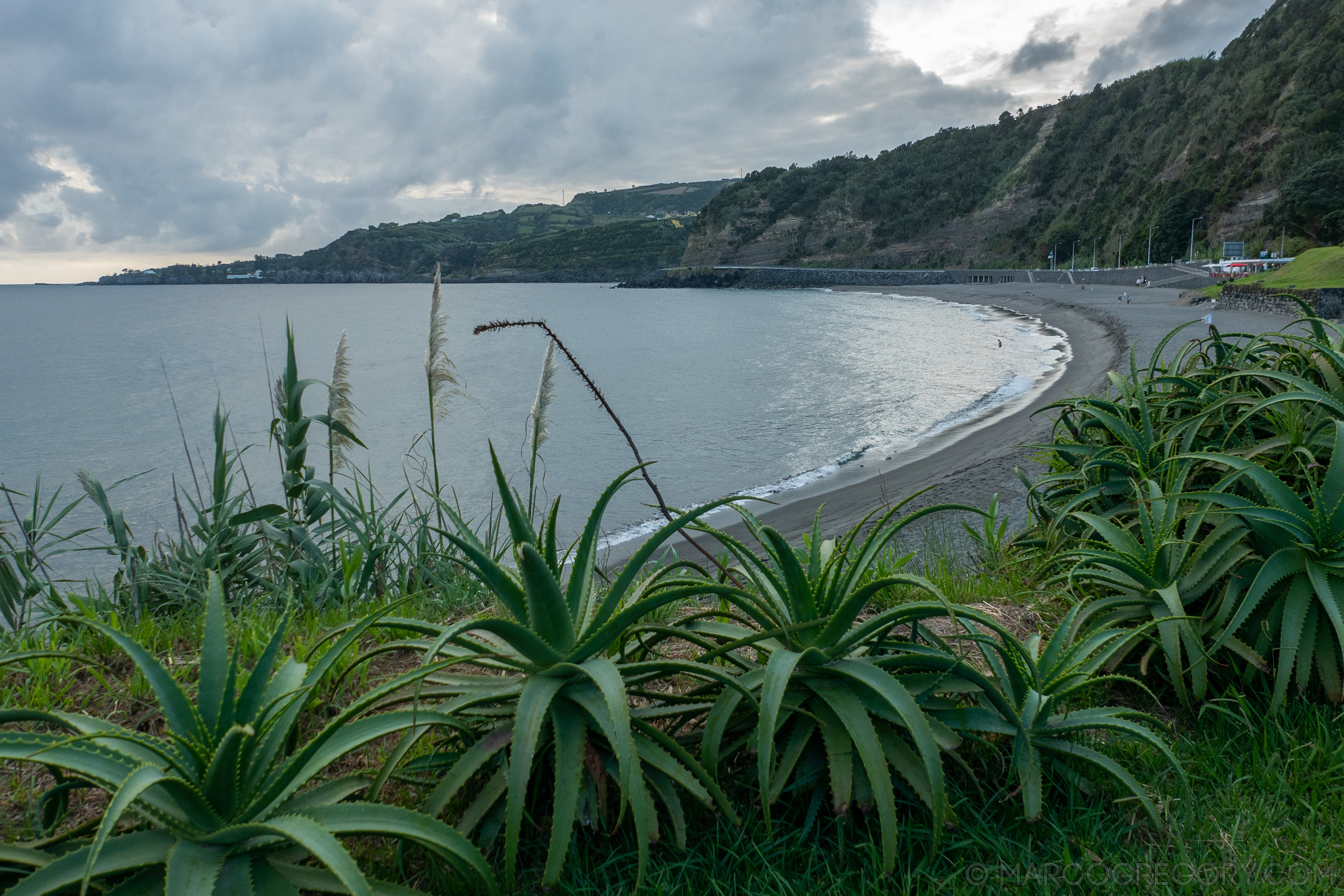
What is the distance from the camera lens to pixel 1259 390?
364 cm

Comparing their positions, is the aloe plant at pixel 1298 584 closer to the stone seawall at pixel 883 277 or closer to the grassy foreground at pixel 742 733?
the grassy foreground at pixel 742 733

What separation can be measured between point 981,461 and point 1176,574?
13.0m

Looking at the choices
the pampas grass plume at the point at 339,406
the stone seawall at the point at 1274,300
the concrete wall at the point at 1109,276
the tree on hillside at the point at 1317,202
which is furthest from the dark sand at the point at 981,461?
the tree on hillside at the point at 1317,202

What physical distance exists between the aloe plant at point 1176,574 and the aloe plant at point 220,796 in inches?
92.9

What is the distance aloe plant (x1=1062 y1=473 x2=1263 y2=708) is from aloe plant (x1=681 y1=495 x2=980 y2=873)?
1.09 m

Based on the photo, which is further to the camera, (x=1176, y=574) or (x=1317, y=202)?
(x=1317, y=202)

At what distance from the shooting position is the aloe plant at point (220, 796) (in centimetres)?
145

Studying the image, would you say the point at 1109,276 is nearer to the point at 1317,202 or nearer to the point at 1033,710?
the point at 1317,202

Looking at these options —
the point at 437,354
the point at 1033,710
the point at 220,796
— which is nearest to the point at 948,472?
the point at 437,354

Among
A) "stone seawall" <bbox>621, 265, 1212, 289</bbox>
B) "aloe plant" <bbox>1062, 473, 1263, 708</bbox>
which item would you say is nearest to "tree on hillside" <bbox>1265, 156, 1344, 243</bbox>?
"stone seawall" <bbox>621, 265, 1212, 289</bbox>

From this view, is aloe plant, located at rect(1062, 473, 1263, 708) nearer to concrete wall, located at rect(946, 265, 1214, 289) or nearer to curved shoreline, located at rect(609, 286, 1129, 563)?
curved shoreline, located at rect(609, 286, 1129, 563)

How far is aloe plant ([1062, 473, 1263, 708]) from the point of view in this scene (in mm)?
2566

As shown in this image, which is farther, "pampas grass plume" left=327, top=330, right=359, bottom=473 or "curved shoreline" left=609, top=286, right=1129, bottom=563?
"curved shoreline" left=609, top=286, right=1129, bottom=563

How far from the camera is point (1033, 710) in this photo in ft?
7.06
